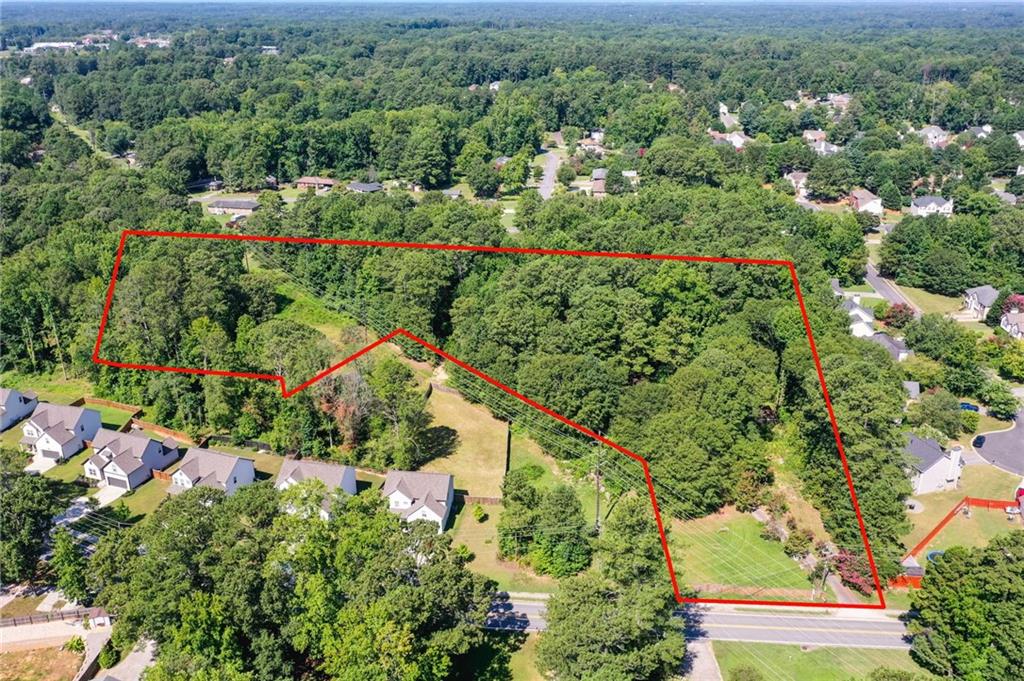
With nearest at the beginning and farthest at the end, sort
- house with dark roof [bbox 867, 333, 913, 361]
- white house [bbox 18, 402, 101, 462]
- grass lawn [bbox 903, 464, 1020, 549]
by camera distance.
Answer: grass lawn [bbox 903, 464, 1020, 549], white house [bbox 18, 402, 101, 462], house with dark roof [bbox 867, 333, 913, 361]

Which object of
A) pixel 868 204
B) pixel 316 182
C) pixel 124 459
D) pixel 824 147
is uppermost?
pixel 824 147

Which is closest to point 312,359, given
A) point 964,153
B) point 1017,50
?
point 964,153

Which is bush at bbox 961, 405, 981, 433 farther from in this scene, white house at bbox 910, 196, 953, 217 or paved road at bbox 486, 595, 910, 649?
white house at bbox 910, 196, 953, 217

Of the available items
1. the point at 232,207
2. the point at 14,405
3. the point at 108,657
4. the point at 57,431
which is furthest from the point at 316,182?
the point at 108,657

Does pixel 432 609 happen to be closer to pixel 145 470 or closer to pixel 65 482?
pixel 145 470

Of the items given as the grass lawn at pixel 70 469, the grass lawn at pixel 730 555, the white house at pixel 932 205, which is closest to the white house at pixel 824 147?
the white house at pixel 932 205

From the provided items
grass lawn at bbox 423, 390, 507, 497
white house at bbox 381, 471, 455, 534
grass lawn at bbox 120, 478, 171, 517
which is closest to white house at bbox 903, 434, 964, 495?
grass lawn at bbox 423, 390, 507, 497

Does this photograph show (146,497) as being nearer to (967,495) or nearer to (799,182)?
(967,495)
